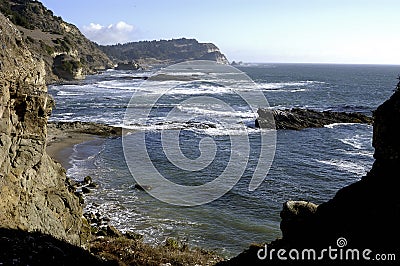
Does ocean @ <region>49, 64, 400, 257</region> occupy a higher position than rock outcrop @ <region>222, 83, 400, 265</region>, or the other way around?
rock outcrop @ <region>222, 83, 400, 265</region>

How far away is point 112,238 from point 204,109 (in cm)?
4067

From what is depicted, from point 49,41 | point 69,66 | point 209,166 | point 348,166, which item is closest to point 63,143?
point 209,166

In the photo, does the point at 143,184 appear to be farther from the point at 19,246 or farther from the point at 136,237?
the point at 19,246

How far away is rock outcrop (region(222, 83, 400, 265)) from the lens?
766cm

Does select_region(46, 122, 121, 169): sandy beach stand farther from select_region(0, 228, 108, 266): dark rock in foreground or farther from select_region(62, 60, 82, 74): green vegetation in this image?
select_region(62, 60, 82, 74): green vegetation

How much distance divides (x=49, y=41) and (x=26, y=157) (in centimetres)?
9397

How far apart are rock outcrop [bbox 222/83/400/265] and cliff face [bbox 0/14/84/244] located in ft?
19.9

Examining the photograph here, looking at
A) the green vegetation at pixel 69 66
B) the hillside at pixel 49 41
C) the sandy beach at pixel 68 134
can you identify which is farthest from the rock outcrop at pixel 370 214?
the green vegetation at pixel 69 66

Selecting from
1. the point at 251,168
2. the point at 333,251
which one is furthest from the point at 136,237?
the point at 251,168

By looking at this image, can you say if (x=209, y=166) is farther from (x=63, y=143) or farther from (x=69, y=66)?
(x=69, y=66)

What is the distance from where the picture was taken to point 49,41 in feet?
315

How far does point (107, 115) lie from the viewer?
48.7 meters

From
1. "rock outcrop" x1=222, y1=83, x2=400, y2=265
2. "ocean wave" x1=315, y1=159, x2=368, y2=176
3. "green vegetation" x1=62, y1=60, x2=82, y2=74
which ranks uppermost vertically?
"green vegetation" x1=62, y1=60, x2=82, y2=74

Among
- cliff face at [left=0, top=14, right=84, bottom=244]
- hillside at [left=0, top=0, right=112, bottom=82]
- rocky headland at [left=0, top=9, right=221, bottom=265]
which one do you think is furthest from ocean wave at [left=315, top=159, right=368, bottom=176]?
hillside at [left=0, top=0, right=112, bottom=82]
